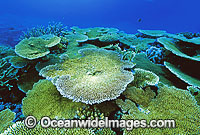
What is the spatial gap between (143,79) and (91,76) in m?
1.28

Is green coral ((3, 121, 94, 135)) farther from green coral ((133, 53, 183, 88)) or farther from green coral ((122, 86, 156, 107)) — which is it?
green coral ((133, 53, 183, 88))

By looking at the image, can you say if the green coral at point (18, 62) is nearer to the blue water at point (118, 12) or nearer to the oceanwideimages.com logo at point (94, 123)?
the oceanwideimages.com logo at point (94, 123)

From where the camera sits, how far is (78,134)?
65.9 inches

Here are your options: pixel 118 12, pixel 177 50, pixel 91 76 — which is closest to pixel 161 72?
pixel 177 50

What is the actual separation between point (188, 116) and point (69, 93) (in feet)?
7.10

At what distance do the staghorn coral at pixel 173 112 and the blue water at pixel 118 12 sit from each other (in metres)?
71.6

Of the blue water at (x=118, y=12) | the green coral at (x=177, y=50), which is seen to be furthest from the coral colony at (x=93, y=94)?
the blue water at (x=118, y=12)

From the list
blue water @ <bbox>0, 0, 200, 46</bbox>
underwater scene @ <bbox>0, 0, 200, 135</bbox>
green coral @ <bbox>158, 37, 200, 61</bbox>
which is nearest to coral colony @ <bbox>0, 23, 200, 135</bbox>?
underwater scene @ <bbox>0, 0, 200, 135</bbox>

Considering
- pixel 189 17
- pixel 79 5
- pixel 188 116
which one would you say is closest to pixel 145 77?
pixel 188 116

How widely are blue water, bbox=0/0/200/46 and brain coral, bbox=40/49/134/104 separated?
7110cm

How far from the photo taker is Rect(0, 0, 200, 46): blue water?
8225 centimetres

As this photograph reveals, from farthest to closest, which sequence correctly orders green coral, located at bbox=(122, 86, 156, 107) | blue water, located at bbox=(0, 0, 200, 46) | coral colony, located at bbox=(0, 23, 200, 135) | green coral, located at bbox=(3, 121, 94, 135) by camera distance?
blue water, located at bbox=(0, 0, 200, 46)
green coral, located at bbox=(122, 86, 156, 107)
coral colony, located at bbox=(0, 23, 200, 135)
green coral, located at bbox=(3, 121, 94, 135)

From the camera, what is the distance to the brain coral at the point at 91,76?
1817 millimetres

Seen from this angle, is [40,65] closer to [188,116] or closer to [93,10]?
[188,116]
